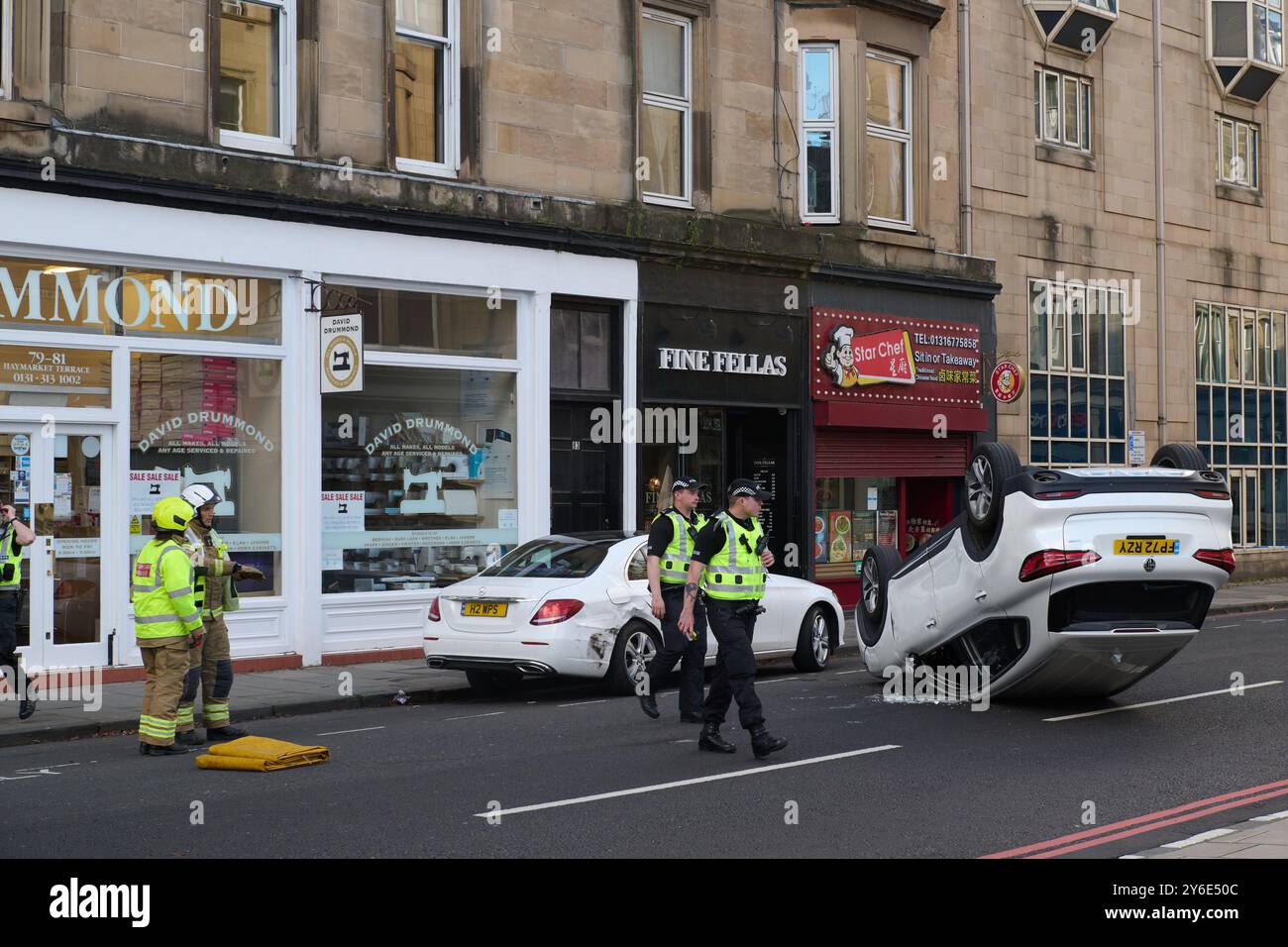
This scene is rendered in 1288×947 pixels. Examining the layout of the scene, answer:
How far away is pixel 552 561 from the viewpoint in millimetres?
14492

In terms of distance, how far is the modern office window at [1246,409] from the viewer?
96.8 ft

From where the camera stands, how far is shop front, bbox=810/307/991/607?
22.3m

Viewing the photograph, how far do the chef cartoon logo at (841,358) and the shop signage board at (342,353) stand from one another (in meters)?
7.88

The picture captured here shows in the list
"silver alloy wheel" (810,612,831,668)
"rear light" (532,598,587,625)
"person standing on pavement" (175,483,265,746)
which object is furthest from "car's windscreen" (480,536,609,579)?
"person standing on pavement" (175,483,265,746)

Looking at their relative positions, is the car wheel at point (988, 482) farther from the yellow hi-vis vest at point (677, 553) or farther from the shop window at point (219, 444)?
the shop window at point (219, 444)

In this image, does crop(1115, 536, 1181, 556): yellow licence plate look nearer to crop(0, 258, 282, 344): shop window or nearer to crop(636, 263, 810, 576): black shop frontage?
crop(0, 258, 282, 344): shop window

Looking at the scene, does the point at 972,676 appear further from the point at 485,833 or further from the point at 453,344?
the point at 453,344

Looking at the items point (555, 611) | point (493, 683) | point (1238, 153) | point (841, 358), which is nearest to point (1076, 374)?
point (841, 358)

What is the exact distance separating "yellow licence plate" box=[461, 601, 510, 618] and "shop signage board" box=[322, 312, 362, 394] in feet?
11.6

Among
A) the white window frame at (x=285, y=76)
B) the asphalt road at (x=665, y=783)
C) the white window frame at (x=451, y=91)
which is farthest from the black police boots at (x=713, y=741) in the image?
the white window frame at (x=451, y=91)

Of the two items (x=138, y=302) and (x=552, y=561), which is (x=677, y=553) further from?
(x=138, y=302)

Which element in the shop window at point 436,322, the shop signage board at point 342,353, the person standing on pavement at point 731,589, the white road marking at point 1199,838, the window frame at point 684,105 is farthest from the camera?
the window frame at point 684,105
